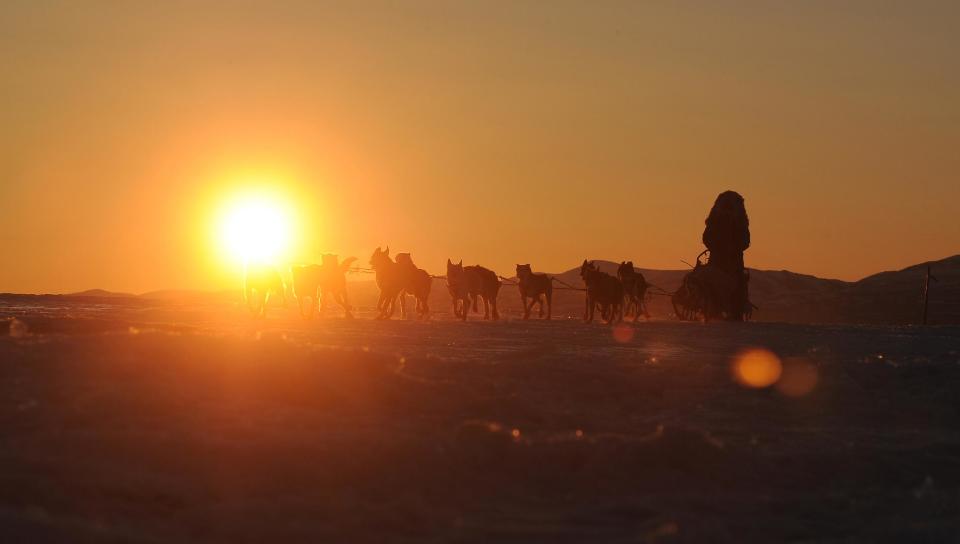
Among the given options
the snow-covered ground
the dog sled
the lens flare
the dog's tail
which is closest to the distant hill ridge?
the dog sled

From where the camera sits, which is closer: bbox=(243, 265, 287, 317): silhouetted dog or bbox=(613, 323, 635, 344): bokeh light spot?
bbox=(613, 323, 635, 344): bokeh light spot

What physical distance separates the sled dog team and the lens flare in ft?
50.3

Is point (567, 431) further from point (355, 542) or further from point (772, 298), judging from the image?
point (772, 298)

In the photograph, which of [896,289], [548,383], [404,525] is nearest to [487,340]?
[548,383]

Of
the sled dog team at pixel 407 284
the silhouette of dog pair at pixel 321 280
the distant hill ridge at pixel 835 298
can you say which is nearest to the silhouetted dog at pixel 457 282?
the sled dog team at pixel 407 284

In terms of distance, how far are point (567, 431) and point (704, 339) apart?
12858 millimetres

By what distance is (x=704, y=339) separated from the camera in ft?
76.0

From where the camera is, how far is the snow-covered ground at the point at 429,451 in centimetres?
776

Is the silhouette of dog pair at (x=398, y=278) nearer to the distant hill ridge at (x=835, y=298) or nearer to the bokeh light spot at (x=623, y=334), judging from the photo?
the bokeh light spot at (x=623, y=334)

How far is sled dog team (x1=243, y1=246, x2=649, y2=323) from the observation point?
35125mm

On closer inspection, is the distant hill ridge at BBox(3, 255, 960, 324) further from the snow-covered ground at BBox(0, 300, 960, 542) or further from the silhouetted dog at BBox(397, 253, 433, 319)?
the snow-covered ground at BBox(0, 300, 960, 542)

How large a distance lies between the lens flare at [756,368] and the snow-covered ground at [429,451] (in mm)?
668

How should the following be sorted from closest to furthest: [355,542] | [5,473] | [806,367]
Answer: [355,542] < [5,473] < [806,367]

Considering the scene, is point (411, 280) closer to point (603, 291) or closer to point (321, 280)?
point (321, 280)
